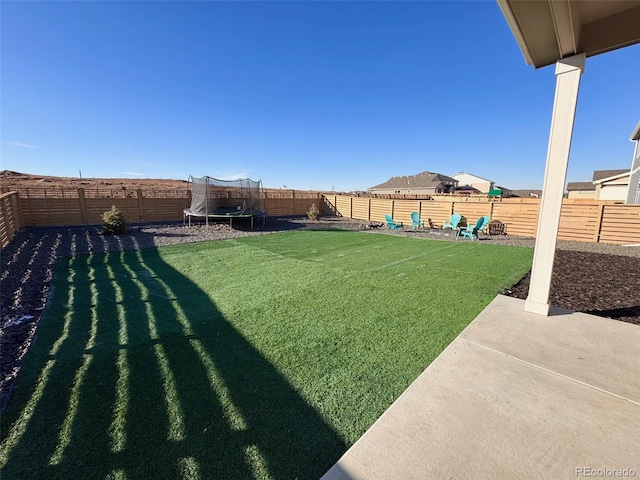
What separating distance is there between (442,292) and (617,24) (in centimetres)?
333

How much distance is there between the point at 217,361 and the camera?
7.53 ft

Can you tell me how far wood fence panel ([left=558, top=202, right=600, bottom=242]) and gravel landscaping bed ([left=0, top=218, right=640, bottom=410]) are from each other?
0.48 m

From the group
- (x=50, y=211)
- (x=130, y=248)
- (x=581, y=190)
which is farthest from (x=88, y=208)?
(x=581, y=190)

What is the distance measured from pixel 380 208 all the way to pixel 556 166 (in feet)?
39.6

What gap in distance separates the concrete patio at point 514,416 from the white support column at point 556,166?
2.33 feet

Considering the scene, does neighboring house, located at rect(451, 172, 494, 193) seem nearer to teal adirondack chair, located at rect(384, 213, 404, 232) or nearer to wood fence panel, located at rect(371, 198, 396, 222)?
wood fence panel, located at rect(371, 198, 396, 222)

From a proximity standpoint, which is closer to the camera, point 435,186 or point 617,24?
point 617,24

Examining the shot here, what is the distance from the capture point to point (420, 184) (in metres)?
39.9

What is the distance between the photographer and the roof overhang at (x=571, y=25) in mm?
2135

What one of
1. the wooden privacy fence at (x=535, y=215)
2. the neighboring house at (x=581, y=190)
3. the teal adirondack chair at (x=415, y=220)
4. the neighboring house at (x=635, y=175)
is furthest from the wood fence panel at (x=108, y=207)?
the neighboring house at (x=581, y=190)

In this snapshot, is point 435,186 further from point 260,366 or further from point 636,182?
point 260,366

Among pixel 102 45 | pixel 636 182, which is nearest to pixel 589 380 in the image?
pixel 102 45

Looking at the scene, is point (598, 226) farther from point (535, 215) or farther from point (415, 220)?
point (415, 220)

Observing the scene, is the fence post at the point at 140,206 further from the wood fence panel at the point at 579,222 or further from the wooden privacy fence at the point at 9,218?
the wood fence panel at the point at 579,222
